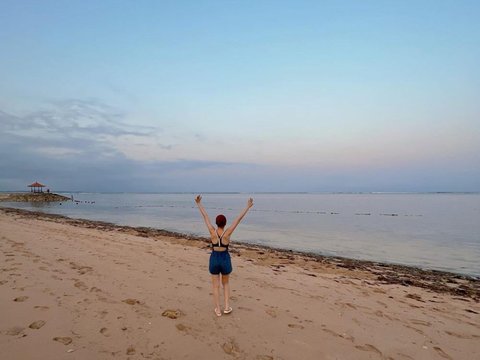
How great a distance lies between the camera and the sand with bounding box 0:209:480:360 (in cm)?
462

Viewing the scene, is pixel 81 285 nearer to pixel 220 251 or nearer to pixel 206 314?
pixel 206 314

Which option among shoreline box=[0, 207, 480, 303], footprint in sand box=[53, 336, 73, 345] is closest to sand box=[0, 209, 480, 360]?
footprint in sand box=[53, 336, 73, 345]

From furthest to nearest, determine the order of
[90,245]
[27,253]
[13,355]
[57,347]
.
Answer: [90,245], [27,253], [57,347], [13,355]

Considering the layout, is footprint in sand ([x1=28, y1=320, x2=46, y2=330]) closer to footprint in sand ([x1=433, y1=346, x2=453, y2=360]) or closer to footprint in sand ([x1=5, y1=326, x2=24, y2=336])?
footprint in sand ([x1=5, y1=326, x2=24, y2=336])

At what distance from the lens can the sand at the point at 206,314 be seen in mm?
4625

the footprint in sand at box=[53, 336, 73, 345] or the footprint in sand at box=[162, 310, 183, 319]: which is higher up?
the footprint in sand at box=[53, 336, 73, 345]

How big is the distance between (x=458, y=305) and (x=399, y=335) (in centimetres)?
404

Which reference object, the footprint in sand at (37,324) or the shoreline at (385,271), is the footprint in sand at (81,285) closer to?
the footprint in sand at (37,324)

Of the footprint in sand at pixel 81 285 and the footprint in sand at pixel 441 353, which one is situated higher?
the footprint in sand at pixel 81 285

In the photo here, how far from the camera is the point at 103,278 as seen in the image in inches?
308

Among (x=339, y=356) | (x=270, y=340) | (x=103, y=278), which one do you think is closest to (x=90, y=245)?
(x=103, y=278)

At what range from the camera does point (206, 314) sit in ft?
19.2

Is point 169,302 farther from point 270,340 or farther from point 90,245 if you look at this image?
point 90,245

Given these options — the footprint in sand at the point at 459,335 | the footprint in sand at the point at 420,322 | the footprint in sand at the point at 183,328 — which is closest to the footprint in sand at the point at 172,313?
the footprint in sand at the point at 183,328
